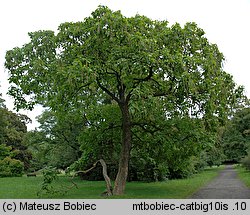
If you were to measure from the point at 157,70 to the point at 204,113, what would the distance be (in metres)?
3.13

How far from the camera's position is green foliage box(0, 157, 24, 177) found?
133ft

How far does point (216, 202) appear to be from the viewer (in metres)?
8.45

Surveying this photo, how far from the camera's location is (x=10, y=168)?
41.4 m

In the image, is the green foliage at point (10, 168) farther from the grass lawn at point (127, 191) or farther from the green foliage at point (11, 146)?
the grass lawn at point (127, 191)

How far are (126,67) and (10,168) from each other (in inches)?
1285

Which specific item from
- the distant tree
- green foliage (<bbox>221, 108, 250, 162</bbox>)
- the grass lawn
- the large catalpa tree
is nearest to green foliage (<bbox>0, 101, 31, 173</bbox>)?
the distant tree

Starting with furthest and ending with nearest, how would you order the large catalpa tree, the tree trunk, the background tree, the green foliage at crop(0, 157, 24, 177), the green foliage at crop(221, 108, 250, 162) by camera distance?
the green foliage at crop(221, 108, 250, 162), the background tree, the green foliage at crop(0, 157, 24, 177), the tree trunk, the large catalpa tree

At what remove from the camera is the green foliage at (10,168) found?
40.7 metres

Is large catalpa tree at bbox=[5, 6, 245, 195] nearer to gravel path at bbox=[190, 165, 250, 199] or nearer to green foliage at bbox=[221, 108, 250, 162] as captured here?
gravel path at bbox=[190, 165, 250, 199]

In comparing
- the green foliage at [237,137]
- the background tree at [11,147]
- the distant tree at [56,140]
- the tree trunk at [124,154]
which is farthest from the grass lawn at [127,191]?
the green foliage at [237,137]

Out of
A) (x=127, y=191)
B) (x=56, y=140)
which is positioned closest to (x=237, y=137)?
(x=56, y=140)

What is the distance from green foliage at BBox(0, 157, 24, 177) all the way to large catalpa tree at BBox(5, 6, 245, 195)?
26293 mm

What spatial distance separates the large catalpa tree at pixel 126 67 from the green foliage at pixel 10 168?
86.3 feet

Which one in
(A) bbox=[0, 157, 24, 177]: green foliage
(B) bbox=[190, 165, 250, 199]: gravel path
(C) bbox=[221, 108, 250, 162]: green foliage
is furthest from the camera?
(C) bbox=[221, 108, 250, 162]: green foliage
